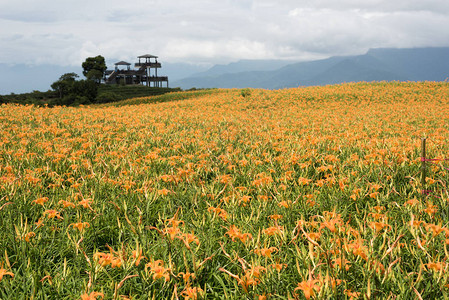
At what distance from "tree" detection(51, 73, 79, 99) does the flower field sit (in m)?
23.2

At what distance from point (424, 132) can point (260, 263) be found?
23.3 ft

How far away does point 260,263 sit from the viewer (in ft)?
6.54

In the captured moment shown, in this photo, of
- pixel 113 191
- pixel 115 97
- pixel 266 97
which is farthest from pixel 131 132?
pixel 115 97

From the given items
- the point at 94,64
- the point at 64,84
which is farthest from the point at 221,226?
the point at 94,64

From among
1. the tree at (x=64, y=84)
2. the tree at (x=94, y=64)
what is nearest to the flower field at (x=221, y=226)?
the tree at (x=64, y=84)

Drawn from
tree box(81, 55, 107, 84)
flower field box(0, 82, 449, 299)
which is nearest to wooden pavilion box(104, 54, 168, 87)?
tree box(81, 55, 107, 84)

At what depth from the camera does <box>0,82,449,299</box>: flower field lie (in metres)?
1.76

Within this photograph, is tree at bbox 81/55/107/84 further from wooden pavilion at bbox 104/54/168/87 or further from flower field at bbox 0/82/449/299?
flower field at bbox 0/82/449/299

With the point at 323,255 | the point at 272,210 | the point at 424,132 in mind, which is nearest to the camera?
the point at 323,255

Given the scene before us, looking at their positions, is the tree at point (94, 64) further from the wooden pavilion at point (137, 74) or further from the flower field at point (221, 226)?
the flower field at point (221, 226)

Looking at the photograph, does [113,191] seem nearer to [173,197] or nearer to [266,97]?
[173,197]

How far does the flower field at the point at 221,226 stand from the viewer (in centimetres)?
176

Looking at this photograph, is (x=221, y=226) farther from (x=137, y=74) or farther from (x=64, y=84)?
(x=137, y=74)

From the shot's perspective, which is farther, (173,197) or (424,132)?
(424,132)
